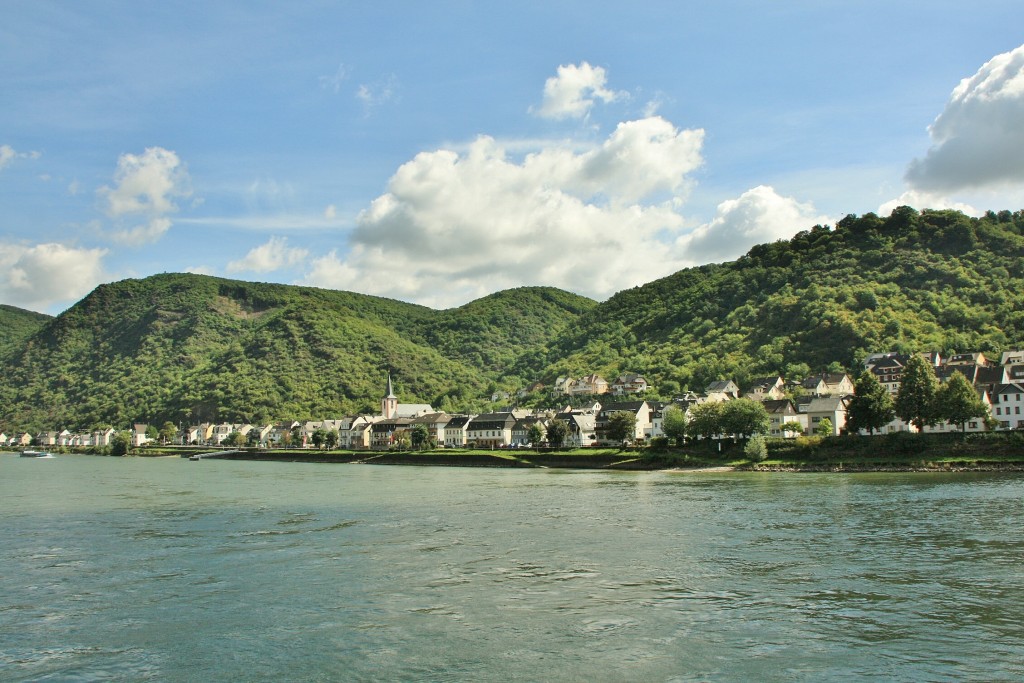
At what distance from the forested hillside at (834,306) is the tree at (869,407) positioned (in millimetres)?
42394

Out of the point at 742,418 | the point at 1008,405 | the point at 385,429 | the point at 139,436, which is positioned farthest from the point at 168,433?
the point at 1008,405

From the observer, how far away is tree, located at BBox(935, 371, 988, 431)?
63312 millimetres

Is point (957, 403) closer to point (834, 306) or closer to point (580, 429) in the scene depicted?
point (580, 429)

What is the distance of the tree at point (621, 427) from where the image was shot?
284 feet

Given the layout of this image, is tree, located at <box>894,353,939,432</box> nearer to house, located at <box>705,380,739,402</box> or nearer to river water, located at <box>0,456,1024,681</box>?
river water, located at <box>0,456,1024,681</box>

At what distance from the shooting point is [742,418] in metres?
74.2

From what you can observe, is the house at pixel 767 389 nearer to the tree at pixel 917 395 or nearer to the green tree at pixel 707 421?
the green tree at pixel 707 421

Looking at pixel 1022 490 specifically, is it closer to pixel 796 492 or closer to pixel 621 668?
pixel 796 492

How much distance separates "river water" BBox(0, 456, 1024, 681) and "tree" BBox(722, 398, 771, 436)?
3769cm

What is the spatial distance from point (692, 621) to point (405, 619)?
6062mm

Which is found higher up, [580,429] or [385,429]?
[580,429]

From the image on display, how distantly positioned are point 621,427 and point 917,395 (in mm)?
30800

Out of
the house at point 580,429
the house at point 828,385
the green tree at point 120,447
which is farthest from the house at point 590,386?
the green tree at point 120,447

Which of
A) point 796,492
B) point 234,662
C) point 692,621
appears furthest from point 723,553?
point 796,492
